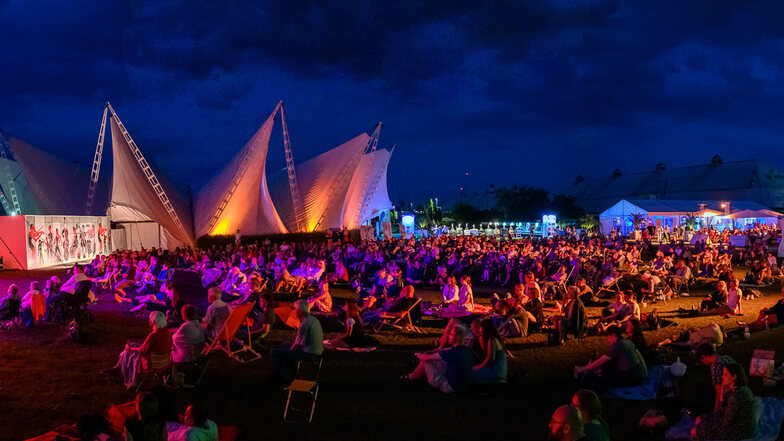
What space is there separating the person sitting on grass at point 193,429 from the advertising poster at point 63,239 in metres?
20.7

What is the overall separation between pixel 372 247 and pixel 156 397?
636 inches

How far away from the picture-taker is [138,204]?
27.9m

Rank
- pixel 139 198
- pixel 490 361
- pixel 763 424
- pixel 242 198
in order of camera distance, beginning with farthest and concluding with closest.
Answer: pixel 242 198
pixel 139 198
pixel 490 361
pixel 763 424

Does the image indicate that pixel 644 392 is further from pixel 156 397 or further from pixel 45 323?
pixel 45 323

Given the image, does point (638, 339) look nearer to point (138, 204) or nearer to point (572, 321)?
A: point (572, 321)

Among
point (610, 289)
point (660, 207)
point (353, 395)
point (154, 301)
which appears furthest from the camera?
point (660, 207)

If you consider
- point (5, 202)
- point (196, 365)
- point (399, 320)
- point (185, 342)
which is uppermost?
point (5, 202)

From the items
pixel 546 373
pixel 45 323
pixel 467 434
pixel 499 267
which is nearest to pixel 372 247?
pixel 499 267

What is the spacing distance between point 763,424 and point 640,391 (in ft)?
4.88

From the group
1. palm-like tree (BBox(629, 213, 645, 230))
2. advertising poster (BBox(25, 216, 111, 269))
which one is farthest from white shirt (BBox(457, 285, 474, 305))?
palm-like tree (BBox(629, 213, 645, 230))

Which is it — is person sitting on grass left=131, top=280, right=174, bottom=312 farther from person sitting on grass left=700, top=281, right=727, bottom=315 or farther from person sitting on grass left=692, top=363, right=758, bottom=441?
A: person sitting on grass left=700, top=281, right=727, bottom=315

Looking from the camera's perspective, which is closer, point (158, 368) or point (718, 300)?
point (158, 368)

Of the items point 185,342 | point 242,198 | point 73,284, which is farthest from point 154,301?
point 242,198

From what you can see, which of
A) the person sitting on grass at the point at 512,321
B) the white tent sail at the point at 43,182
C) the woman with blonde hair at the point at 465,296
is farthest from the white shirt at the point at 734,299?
the white tent sail at the point at 43,182
